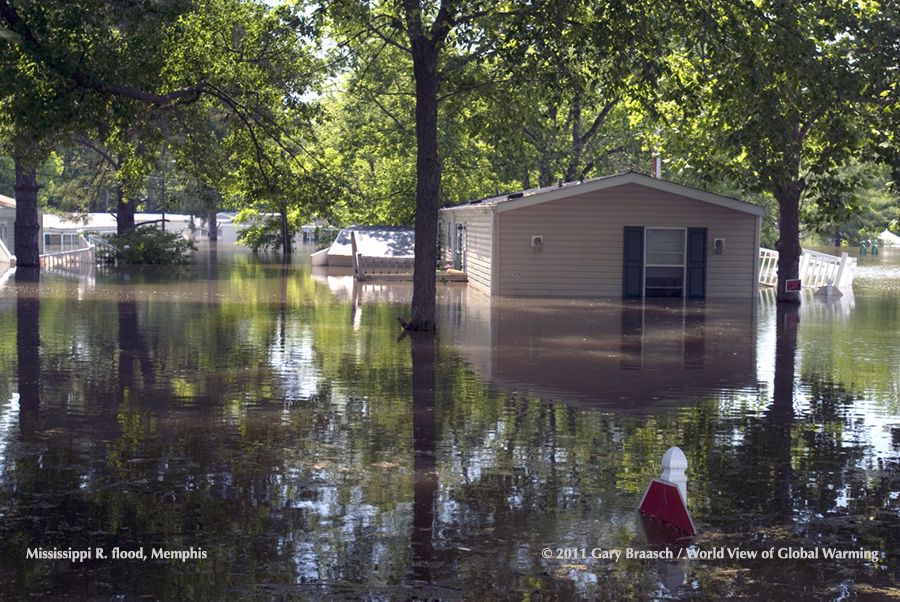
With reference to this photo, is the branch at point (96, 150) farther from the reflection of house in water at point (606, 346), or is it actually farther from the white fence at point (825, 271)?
the white fence at point (825, 271)

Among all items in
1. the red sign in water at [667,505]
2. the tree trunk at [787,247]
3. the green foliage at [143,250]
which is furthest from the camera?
the green foliage at [143,250]

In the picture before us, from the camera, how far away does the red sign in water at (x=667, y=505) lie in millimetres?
6895

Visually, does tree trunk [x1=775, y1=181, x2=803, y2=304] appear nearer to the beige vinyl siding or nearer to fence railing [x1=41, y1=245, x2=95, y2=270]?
the beige vinyl siding

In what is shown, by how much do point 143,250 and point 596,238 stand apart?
836 inches

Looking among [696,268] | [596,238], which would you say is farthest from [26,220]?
[696,268]

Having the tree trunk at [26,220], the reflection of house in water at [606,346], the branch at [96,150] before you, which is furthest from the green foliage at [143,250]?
the reflection of house in water at [606,346]

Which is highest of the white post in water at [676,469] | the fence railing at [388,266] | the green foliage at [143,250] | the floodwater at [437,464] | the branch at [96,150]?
the branch at [96,150]

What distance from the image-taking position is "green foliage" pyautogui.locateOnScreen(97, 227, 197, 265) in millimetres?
40406

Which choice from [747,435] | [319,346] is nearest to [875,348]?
[747,435]

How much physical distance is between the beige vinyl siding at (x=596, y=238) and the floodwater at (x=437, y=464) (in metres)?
9.34

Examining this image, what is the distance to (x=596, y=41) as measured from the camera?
15.9 m

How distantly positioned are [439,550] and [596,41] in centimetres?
1133

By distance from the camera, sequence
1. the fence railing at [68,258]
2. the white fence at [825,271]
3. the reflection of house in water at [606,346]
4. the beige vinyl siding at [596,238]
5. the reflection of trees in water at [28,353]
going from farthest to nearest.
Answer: the fence railing at [68,258], the white fence at [825,271], the beige vinyl siding at [596,238], the reflection of house in water at [606,346], the reflection of trees in water at [28,353]

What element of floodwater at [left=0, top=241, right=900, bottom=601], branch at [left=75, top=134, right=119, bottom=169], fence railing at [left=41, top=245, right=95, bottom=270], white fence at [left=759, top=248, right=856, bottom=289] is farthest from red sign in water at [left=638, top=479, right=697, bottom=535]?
fence railing at [left=41, top=245, right=95, bottom=270]
